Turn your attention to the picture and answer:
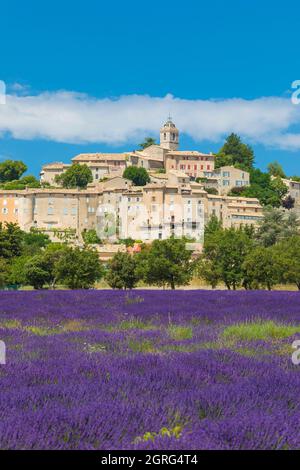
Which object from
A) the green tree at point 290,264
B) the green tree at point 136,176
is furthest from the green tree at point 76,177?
the green tree at point 290,264

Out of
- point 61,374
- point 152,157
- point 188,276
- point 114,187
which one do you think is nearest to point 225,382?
point 61,374

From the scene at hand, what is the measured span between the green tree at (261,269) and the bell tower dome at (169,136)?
138007mm

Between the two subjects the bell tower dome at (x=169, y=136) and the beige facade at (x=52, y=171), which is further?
the bell tower dome at (x=169, y=136)

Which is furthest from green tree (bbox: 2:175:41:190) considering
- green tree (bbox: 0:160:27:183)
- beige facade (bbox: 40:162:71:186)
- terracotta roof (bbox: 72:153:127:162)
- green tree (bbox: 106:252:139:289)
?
green tree (bbox: 106:252:139:289)

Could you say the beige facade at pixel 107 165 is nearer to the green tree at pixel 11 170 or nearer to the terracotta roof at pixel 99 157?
the terracotta roof at pixel 99 157

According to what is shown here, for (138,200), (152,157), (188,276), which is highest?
(152,157)

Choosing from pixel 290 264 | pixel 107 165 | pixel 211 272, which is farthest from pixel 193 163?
pixel 290 264

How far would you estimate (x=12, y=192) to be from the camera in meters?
121

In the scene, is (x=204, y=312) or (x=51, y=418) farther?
(x=204, y=312)

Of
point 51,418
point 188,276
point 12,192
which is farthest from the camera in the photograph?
point 12,192

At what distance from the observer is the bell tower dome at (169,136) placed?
172500mm

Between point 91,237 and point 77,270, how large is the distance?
72250mm
